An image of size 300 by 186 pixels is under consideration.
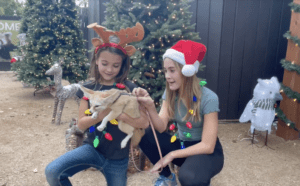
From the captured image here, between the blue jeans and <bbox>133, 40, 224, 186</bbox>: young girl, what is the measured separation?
276 mm

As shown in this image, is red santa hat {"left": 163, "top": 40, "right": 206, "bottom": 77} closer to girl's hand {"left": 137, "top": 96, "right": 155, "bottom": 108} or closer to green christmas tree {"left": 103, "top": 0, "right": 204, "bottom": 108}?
girl's hand {"left": 137, "top": 96, "right": 155, "bottom": 108}

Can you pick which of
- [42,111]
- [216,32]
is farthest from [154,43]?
[42,111]

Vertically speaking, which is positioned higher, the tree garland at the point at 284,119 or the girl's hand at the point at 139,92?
the girl's hand at the point at 139,92

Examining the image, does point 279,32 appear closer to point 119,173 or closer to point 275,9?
point 275,9

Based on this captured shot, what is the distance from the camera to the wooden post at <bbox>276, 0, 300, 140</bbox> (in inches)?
152

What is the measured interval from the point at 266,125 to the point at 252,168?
2.68ft

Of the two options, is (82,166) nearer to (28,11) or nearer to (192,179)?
(192,179)

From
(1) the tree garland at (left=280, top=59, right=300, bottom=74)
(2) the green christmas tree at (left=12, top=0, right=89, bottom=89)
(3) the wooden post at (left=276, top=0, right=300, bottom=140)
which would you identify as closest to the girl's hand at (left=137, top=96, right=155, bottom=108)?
(1) the tree garland at (left=280, top=59, right=300, bottom=74)

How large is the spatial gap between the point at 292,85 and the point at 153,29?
2390 millimetres

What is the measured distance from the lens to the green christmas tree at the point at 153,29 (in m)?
3.47

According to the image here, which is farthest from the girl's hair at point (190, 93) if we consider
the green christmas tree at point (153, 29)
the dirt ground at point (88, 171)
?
the green christmas tree at point (153, 29)

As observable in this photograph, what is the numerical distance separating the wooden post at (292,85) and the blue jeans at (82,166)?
316 centimetres

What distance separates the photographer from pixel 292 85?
3.92m

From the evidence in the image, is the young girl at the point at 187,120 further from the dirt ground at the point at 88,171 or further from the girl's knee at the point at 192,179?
the dirt ground at the point at 88,171
